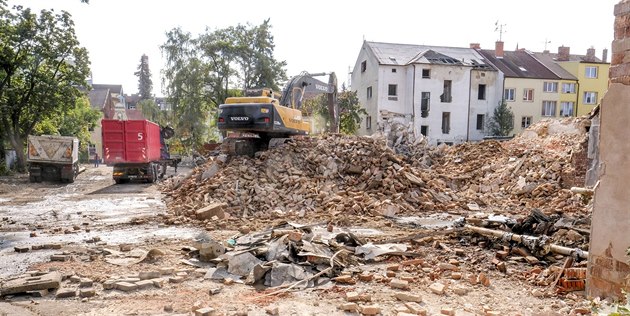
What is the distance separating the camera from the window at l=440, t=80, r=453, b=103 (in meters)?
37.0

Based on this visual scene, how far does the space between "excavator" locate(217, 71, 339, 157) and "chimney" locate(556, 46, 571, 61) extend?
37.1 m

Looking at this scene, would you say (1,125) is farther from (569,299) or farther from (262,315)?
(569,299)

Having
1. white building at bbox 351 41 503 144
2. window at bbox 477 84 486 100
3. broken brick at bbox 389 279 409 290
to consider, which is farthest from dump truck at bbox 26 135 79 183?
window at bbox 477 84 486 100

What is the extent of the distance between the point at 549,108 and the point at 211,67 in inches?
1210

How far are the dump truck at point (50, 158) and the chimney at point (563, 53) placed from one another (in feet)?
148

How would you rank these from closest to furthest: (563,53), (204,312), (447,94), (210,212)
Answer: (204,312) → (210,212) → (447,94) → (563,53)

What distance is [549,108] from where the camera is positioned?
40.2 metres

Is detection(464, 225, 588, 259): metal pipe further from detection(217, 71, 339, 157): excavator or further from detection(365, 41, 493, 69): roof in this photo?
detection(365, 41, 493, 69): roof

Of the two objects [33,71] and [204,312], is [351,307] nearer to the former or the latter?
[204,312]

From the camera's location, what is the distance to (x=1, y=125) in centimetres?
2438

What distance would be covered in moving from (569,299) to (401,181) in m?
8.02

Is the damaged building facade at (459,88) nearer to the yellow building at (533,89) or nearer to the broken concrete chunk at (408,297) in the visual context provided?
the yellow building at (533,89)

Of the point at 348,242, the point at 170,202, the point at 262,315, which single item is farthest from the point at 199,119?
the point at 262,315

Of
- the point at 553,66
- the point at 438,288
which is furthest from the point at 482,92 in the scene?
the point at 438,288
